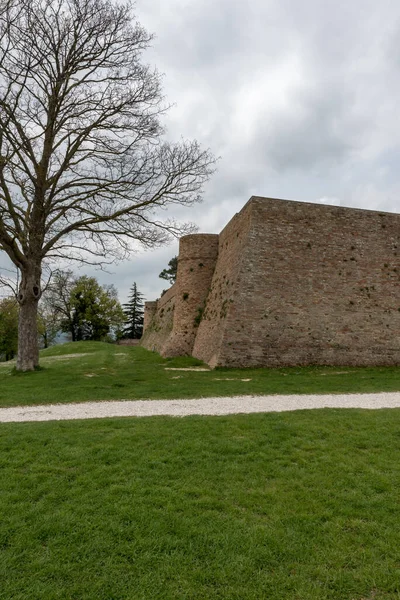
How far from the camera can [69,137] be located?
14.9m

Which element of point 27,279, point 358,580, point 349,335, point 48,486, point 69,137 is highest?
point 69,137

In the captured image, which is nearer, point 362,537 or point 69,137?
point 362,537

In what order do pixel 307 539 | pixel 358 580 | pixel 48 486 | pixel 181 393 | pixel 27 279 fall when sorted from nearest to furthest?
pixel 358 580 → pixel 307 539 → pixel 48 486 → pixel 181 393 → pixel 27 279

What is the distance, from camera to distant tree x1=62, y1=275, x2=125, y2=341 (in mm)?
45281

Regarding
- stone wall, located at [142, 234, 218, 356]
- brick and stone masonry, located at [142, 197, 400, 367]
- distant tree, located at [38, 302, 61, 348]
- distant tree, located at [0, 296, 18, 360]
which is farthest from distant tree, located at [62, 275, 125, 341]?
brick and stone masonry, located at [142, 197, 400, 367]

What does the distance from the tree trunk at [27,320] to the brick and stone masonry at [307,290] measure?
7.57 m

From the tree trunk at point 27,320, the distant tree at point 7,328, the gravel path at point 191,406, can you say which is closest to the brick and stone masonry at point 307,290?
the gravel path at point 191,406

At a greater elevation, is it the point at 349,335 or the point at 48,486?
the point at 349,335

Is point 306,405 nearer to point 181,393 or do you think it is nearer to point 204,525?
point 181,393

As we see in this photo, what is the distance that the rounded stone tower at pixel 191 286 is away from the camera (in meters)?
21.1

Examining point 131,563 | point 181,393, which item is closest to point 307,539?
point 131,563

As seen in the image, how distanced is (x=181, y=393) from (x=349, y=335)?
9.68 m

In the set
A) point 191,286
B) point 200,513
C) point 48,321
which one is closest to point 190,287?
point 191,286

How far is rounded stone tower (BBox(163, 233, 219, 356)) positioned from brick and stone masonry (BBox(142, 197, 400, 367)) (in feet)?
8.21
